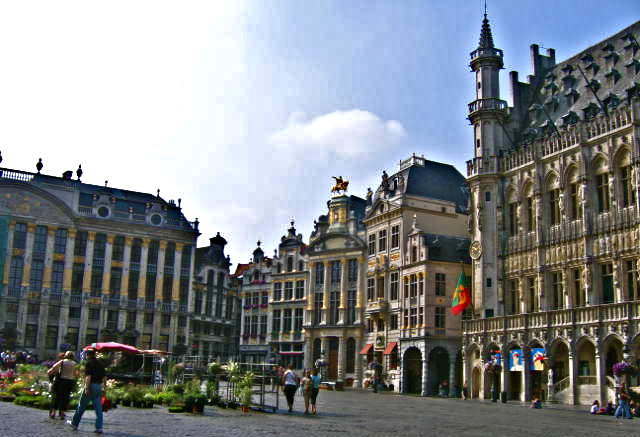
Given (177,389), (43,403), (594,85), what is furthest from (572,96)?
(43,403)

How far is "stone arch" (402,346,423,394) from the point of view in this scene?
193 feet

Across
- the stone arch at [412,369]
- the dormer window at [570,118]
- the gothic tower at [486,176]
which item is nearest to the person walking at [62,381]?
the gothic tower at [486,176]

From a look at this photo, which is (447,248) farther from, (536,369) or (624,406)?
(624,406)

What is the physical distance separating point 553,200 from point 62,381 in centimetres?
3779

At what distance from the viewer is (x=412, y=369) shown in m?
59.6

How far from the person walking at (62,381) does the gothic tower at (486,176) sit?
3727cm

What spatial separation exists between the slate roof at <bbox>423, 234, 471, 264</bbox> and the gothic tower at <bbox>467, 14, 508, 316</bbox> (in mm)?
5140

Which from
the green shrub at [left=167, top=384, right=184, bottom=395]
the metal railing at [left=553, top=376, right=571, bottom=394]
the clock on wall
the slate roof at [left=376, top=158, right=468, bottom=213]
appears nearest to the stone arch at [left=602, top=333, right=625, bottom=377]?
the metal railing at [left=553, top=376, right=571, bottom=394]

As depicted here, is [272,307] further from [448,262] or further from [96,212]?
[448,262]

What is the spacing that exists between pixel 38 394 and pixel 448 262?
128ft

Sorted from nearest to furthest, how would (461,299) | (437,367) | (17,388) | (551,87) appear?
(17,388) → (461,299) → (551,87) → (437,367)

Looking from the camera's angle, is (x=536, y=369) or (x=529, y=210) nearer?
(x=536, y=369)

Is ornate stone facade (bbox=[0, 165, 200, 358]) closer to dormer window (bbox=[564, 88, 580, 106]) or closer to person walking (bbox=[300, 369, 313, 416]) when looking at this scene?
dormer window (bbox=[564, 88, 580, 106])

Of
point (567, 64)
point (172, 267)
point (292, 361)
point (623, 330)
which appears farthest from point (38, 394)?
point (172, 267)
